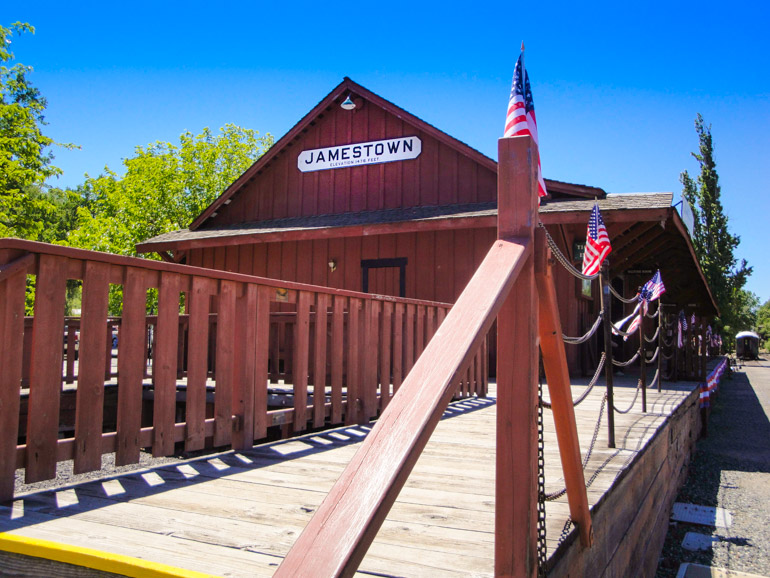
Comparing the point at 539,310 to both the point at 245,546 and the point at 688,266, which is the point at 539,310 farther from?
the point at 688,266

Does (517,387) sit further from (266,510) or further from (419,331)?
(419,331)

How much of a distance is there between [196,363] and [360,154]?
11.5m

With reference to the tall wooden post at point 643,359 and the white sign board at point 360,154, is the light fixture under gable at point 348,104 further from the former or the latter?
the tall wooden post at point 643,359

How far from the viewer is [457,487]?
10.5ft

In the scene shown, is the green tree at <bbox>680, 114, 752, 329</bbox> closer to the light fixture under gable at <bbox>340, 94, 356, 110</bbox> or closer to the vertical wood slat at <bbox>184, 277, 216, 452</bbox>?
the light fixture under gable at <bbox>340, 94, 356, 110</bbox>

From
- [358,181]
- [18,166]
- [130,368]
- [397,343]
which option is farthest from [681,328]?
[18,166]

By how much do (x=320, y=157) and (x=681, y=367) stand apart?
9612 mm

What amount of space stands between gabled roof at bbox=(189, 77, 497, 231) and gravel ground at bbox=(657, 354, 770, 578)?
6717 mm

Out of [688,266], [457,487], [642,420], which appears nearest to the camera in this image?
[457,487]

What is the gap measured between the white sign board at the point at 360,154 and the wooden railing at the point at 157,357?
8668mm

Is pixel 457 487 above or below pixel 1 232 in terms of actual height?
below

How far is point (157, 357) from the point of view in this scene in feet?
11.3

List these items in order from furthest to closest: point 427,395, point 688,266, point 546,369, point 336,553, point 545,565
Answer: point 688,266
point 546,369
point 545,565
point 427,395
point 336,553

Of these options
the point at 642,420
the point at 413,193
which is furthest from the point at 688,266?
the point at 642,420
